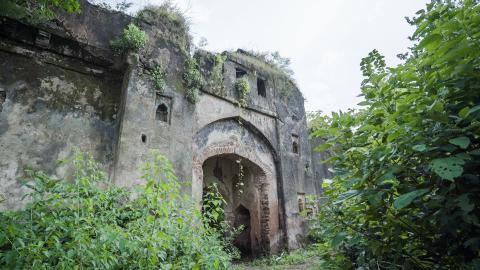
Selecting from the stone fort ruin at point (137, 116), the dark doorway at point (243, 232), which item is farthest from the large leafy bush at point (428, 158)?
the dark doorway at point (243, 232)

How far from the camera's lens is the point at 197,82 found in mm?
7520

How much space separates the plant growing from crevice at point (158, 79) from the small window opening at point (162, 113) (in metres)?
0.36

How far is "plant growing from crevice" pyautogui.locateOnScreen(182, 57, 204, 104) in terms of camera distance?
24.0 feet

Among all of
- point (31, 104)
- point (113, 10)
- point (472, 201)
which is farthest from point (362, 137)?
point (113, 10)

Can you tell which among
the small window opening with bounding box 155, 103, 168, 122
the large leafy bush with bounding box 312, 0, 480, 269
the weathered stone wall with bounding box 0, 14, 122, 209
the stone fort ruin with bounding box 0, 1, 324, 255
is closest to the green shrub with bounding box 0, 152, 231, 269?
the stone fort ruin with bounding box 0, 1, 324, 255

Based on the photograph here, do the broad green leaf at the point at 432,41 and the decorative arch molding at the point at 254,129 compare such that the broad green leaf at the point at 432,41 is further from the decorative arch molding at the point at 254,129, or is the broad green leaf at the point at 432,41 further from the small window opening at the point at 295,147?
the small window opening at the point at 295,147

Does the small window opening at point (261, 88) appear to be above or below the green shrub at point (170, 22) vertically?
below

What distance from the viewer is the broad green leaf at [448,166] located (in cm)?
112

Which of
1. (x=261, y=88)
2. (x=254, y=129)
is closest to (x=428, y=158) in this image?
(x=254, y=129)

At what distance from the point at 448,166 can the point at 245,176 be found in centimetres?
832

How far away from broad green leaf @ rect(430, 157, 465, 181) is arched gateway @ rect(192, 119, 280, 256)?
634 cm

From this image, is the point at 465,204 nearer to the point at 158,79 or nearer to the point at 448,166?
the point at 448,166

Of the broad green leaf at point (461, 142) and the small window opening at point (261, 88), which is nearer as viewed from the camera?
the broad green leaf at point (461, 142)

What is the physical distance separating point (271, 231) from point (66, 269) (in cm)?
653
